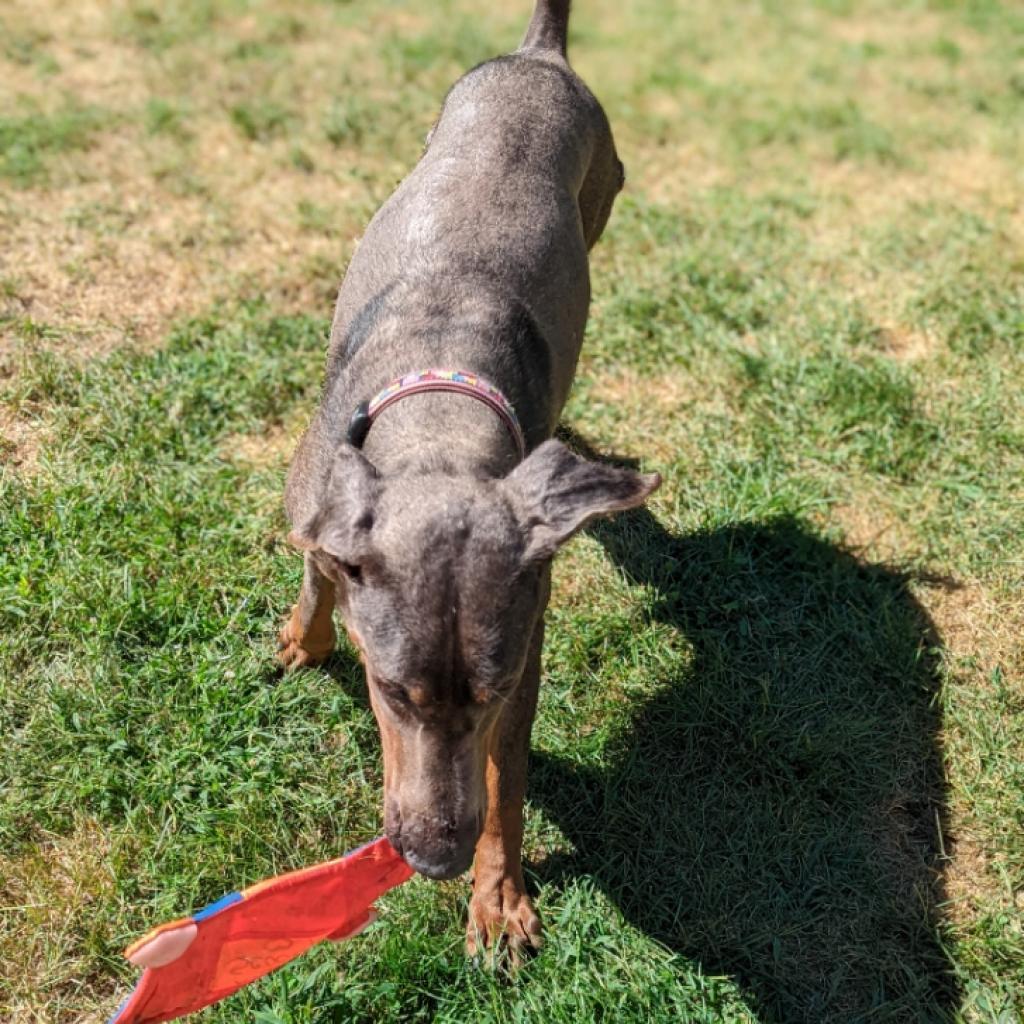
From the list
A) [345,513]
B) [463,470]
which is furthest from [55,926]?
[463,470]

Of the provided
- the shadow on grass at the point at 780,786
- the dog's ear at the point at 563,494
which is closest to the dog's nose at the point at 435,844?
the dog's ear at the point at 563,494

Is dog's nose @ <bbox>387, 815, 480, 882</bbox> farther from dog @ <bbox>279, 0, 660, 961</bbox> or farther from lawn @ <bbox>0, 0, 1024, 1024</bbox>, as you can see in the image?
lawn @ <bbox>0, 0, 1024, 1024</bbox>

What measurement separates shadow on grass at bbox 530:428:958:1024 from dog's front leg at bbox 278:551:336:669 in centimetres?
96

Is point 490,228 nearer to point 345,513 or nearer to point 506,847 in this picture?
point 345,513

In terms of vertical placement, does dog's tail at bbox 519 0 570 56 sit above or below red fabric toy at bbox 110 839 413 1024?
above

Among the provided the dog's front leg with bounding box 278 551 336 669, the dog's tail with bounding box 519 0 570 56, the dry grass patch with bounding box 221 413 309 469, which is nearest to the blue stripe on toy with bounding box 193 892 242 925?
the dog's front leg with bounding box 278 551 336 669

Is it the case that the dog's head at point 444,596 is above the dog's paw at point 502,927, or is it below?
above

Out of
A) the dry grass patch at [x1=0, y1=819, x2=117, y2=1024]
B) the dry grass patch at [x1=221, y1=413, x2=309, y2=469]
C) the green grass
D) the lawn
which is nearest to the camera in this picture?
the dry grass patch at [x1=0, y1=819, x2=117, y2=1024]

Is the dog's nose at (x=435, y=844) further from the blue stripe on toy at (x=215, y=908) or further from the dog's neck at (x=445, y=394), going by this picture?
the dog's neck at (x=445, y=394)

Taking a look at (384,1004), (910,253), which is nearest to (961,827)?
(384,1004)

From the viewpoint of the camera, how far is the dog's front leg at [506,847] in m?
3.64

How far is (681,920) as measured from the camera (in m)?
3.86

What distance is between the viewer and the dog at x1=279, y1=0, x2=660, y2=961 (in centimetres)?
302

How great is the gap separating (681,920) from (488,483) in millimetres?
1773
